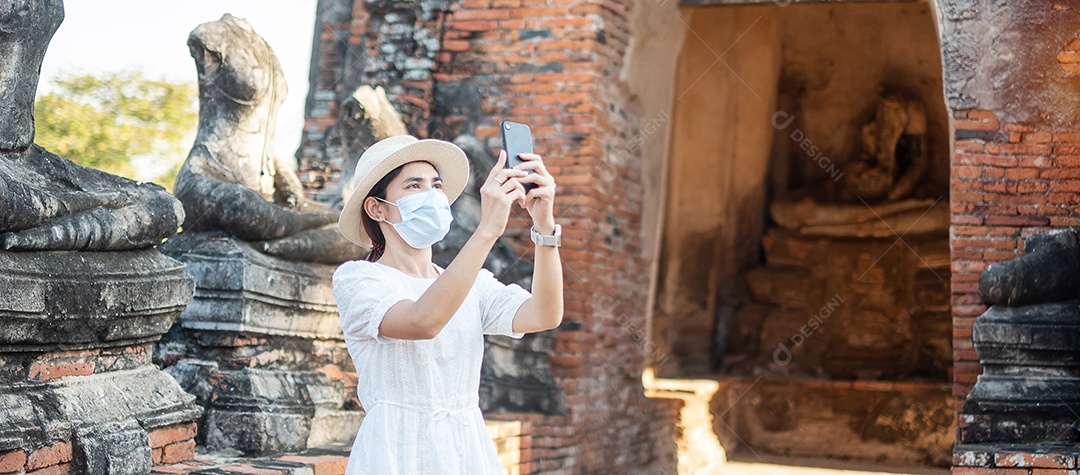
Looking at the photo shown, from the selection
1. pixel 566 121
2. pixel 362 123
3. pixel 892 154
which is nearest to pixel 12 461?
pixel 362 123

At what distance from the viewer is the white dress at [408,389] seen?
274 cm

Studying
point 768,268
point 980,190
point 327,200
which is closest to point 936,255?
point 768,268

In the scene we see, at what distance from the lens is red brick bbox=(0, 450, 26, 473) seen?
3.72 m

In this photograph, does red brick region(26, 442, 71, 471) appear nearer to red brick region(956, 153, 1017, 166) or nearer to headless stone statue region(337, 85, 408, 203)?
headless stone statue region(337, 85, 408, 203)

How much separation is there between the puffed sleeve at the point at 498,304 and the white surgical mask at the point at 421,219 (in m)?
0.15

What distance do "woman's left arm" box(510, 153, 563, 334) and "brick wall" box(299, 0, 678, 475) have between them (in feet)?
13.4

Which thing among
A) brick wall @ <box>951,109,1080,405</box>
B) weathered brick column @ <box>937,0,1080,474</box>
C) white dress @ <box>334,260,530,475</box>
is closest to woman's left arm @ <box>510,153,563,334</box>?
white dress @ <box>334,260,530,475</box>

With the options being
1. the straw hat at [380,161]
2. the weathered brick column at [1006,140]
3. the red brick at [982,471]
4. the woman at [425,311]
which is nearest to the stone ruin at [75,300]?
the straw hat at [380,161]

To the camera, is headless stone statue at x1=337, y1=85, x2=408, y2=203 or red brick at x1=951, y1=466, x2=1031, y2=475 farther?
headless stone statue at x1=337, y1=85, x2=408, y2=203

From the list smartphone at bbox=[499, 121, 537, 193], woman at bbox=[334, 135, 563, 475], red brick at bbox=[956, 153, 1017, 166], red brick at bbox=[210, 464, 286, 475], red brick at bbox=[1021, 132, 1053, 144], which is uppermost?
red brick at bbox=[1021, 132, 1053, 144]

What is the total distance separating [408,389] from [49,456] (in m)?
1.65

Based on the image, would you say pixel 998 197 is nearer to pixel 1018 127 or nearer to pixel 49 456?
pixel 1018 127

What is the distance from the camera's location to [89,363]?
4262 millimetres

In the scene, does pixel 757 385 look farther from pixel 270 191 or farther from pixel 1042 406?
pixel 270 191
